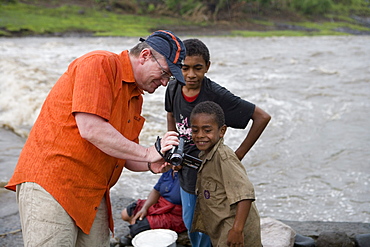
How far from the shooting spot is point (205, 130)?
10.7 feet

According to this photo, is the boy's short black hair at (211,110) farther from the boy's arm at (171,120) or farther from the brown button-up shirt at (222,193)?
the boy's arm at (171,120)

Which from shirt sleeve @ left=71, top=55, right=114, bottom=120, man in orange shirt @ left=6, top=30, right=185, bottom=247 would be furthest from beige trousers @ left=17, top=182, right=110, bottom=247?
shirt sleeve @ left=71, top=55, right=114, bottom=120

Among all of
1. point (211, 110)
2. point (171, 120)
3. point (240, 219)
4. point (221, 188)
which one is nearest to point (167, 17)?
point (171, 120)

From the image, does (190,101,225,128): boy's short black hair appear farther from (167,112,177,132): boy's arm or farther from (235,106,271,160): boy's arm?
(167,112,177,132): boy's arm

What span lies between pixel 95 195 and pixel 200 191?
0.93 meters

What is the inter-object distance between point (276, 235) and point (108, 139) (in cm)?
242

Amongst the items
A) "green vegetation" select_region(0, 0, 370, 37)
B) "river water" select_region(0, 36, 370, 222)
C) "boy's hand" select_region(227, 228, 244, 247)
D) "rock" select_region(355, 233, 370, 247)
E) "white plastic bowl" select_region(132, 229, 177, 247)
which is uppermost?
"boy's hand" select_region(227, 228, 244, 247)

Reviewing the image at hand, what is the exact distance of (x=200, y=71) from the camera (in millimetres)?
3660

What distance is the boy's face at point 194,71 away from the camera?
143 inches

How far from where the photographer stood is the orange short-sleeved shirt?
8.09ft

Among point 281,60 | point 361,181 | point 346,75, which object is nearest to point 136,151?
point 361,181

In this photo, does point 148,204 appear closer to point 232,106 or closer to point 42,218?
point 232,106

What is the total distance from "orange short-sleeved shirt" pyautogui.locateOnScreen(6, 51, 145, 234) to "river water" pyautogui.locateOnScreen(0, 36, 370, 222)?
9.96ft

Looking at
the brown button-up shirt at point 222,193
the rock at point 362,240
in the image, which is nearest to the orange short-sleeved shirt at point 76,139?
the brown button-up shirt at point 222,193
